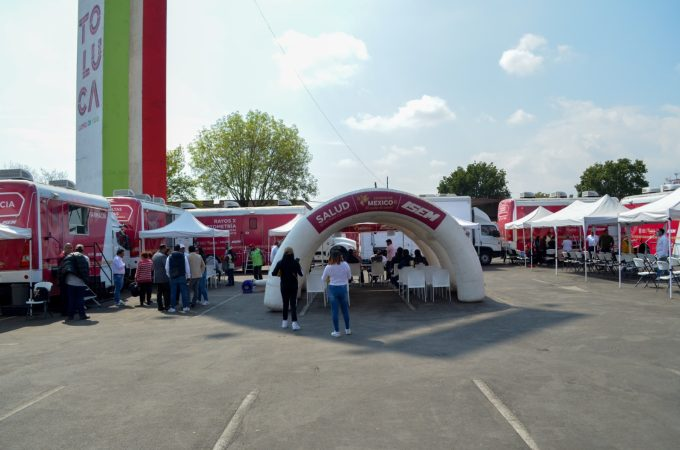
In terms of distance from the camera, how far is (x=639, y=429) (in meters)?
4.53

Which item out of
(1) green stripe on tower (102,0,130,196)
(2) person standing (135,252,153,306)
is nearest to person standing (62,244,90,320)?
(2) person standing (135,252,153,306)

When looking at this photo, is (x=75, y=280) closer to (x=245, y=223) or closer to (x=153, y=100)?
(x=245, y=223)

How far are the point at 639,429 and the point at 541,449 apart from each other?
1.07 m

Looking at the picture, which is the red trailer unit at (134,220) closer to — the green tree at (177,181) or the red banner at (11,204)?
the red banner at (11,204)

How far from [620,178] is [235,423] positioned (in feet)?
214

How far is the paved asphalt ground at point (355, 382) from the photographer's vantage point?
457 cm

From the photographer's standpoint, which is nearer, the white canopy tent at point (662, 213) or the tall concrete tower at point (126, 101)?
the white canopy tent at point (662, 213)

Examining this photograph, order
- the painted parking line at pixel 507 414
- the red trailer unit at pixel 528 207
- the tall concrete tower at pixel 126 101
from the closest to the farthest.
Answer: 1. the painted parking line at pixel 507 414
2. the tall concrete tower at pixel 126 101
3. the red trailer unit at pixel 528 207

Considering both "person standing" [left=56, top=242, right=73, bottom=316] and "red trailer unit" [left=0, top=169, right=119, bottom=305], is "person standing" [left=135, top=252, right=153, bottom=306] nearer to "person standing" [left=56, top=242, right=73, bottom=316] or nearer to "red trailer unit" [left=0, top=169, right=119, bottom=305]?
"red trailer unit" [left=0, top=169, right=119, bottom=305]

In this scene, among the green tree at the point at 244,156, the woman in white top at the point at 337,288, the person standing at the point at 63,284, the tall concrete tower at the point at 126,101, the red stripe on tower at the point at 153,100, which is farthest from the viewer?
the green tree at the point at 244,156

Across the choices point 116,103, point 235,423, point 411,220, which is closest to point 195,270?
point 411,220

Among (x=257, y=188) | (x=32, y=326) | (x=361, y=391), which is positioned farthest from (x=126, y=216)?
(x=257, y=188)

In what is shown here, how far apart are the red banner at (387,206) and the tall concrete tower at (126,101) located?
1708cm

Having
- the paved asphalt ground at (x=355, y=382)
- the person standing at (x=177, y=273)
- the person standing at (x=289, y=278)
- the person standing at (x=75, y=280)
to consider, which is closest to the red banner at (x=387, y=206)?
the paved asphalt ground at (x=355, y=382)
